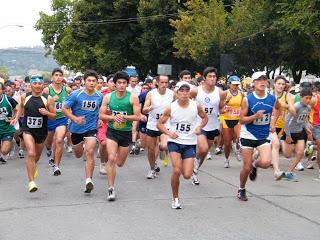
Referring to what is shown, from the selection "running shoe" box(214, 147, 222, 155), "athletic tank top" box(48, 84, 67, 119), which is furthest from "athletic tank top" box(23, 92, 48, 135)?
"running shoe" box(214, 147, 222, 155)

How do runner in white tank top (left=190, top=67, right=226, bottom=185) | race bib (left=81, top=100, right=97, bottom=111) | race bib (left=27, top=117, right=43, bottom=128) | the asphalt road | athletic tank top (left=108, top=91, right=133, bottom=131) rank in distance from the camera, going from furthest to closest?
runner in white tank top (left=190, top=67, right=226, bottom=185)
race bib (left=81, top=100, right=97, bottom=111)
race bib (left=27, top=117, right=43, bottom=128)
athletic tank top (left=108, top=91, right=133, bottom=131)
the asphalt road

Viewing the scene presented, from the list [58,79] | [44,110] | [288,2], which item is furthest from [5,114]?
[288,2]

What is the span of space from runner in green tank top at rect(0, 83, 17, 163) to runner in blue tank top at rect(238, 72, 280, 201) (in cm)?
480

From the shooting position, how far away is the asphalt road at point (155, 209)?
6414 mm

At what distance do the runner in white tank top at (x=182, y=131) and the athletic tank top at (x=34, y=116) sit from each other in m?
2.26

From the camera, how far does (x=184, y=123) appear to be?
794 centimetres

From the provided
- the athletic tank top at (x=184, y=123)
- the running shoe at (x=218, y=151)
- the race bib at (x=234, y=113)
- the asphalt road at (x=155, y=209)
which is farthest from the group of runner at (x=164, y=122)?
the running shoe at (x=218, y=151)

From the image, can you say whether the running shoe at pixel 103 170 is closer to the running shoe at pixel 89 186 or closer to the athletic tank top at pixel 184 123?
the running shoe at pixel 89 186

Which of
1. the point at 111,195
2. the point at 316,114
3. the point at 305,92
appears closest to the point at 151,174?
the point at 111,195

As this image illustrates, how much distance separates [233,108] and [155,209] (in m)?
5.39

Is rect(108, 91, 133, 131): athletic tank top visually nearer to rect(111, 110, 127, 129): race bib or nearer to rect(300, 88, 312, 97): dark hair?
rect(111, 110, 127, 129): race bib

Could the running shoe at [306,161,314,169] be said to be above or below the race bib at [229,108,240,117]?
below

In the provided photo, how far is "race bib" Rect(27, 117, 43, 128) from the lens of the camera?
9023mm

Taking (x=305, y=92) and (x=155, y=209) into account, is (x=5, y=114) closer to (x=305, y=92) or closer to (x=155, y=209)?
(x=155, y=209)
